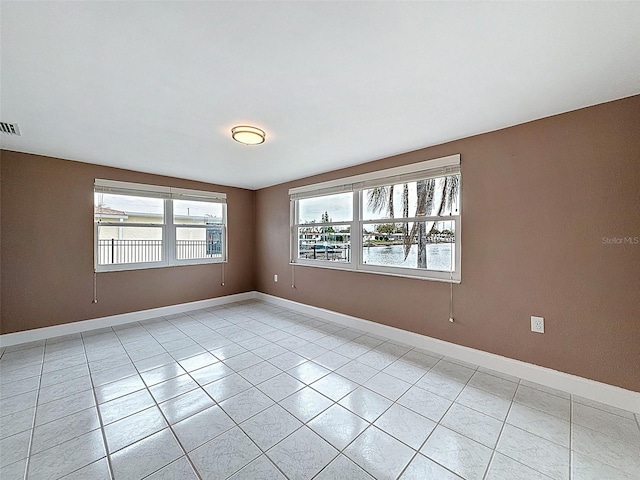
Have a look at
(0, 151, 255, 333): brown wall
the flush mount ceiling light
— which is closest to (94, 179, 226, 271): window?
(0, 151, 255, 333): brown wall

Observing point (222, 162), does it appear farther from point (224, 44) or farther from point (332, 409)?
point (332, 409)

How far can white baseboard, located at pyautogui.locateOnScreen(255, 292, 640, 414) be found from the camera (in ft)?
6.63

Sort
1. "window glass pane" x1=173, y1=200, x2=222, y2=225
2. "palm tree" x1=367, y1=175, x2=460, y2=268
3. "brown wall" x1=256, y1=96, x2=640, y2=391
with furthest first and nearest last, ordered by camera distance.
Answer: "window glass pane" x1=173, y1=200, x2=222, y2=225
"palm tree" x1=367, y1=175, x2=460, y2=268
"brown wall" x1=256, y1=96, x2=640, y2=391

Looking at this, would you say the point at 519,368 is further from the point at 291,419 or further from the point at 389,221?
the point at 291,419

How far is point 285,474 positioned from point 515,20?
2656 mm

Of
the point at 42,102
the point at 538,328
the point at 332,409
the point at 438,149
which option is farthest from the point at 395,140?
the point at 42,102

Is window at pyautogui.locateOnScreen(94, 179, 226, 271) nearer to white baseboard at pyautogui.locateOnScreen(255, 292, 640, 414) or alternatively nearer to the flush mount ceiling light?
the flush mount ceiling light

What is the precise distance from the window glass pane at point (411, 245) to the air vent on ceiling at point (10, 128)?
3867 mm

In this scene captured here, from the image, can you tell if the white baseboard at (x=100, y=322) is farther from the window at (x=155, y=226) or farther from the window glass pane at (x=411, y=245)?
the window glass pane at (x=411, y=245)

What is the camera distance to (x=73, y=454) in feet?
5.15

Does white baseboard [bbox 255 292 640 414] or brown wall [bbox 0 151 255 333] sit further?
brown wall [bbox 0 151 255 333]

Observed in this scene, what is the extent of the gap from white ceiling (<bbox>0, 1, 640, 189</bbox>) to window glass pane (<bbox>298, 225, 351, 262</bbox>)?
5.29ft

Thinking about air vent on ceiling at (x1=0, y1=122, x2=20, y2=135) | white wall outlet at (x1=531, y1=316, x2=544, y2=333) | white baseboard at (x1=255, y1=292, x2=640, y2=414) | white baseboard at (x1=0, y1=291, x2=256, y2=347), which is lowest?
white baseboard at (x1=255, y1=292, x2=640, y2=414)

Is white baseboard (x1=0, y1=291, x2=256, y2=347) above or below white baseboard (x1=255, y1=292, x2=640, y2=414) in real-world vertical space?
above
